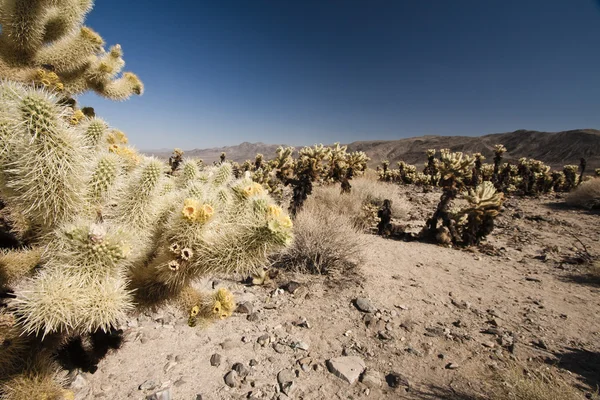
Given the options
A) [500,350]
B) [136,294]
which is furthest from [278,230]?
[500,350]

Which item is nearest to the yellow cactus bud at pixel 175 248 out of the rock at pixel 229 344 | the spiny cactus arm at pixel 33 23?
the rock at pixel 229 344

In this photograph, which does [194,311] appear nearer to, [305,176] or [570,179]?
[305,176]

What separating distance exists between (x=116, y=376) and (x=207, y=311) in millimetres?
1458

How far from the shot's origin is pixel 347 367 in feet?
8.92

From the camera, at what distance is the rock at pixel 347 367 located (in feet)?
8.59

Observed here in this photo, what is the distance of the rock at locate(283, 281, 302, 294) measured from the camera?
4.10 meters

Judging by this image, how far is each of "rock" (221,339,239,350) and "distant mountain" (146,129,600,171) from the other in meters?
44.2

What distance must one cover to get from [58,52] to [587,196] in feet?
55.4

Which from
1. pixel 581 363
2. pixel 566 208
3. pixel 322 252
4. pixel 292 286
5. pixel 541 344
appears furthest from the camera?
pixel 566 208

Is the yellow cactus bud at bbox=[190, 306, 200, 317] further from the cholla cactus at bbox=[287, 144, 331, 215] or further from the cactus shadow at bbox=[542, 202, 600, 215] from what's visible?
the cactus shadow at bbox=[542, 202, 600, 215]

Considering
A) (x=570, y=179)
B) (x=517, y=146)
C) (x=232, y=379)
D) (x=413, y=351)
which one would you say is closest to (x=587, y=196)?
(x=570, y=179)

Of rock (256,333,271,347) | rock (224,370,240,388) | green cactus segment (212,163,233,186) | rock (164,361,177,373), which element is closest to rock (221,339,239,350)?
rock (256,333,271,347)

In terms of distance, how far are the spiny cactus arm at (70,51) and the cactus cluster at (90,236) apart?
2.02 metres

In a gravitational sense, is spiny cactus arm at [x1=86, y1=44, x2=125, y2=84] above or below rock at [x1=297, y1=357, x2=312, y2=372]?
above
